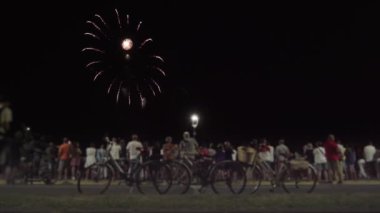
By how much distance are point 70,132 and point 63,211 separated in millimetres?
45068

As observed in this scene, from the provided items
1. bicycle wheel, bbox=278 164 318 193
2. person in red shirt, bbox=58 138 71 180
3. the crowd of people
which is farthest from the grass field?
person in red shirt, bbox=58 138 71 180

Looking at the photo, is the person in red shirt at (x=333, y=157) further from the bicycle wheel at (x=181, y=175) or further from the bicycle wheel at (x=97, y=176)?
the bicycle wheel at (x=97, y=176)

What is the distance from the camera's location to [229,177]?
47.2ft

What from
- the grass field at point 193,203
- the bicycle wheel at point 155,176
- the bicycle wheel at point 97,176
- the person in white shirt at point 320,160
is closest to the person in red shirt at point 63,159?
the bicycle wheel at point 97,176

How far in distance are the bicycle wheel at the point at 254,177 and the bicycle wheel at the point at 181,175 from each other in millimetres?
1576

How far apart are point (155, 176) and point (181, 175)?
66 cm

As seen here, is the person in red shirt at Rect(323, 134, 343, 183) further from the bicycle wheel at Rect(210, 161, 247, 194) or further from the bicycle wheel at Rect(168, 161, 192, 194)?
the bicycle wheel at Rect(168, 161, 192, 194)

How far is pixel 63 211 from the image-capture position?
1026cm

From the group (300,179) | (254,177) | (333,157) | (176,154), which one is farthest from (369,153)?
(254,177)

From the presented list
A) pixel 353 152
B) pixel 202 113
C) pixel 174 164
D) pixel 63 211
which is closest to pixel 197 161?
pixel 174 164

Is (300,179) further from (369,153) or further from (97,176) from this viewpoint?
(369,153)

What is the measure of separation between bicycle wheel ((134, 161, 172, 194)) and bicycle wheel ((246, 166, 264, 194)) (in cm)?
209

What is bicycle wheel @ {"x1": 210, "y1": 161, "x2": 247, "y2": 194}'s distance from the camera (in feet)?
47.1

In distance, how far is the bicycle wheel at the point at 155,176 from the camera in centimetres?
1438
